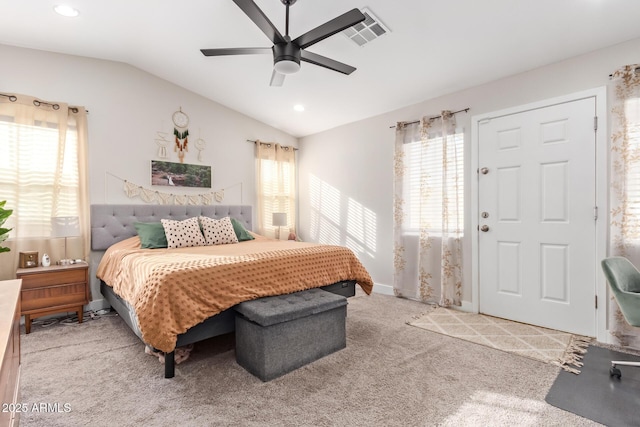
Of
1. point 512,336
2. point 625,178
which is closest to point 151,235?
point 512,336

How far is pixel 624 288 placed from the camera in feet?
7.75

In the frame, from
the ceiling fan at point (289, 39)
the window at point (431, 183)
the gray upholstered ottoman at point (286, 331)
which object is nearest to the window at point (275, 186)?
the window at point (431, 183)

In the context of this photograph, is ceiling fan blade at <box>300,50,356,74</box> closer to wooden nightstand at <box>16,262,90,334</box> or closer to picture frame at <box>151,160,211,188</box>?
picture frame at <box>151,160,211,188</box>

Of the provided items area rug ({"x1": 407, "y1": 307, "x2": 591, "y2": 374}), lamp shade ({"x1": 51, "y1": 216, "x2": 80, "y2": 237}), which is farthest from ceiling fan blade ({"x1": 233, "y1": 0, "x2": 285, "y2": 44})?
area rug ({"x1": 407, "y1": 307, "x2": 591, "y2": 374})

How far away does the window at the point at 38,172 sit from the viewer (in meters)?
3.28

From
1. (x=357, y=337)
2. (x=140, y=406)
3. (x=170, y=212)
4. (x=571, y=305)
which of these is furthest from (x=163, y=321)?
(x=571, y=305)

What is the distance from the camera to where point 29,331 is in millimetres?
3041

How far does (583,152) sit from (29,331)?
17.9 ft

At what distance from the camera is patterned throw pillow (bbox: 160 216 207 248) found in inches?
144

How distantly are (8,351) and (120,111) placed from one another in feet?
12.2

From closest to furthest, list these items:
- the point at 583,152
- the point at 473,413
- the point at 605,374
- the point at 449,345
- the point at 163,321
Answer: the point at 473,413 < the point at 163,321 < the point at 605,374 < the point at 449,345 < the point at 583,152

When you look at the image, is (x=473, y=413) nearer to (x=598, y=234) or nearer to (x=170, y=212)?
(x=598, y=234)

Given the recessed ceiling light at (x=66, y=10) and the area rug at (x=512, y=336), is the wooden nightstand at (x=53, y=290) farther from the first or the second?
the area rug at (x=512, y=336)

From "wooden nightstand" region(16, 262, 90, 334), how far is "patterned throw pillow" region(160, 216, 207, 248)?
0.85m
